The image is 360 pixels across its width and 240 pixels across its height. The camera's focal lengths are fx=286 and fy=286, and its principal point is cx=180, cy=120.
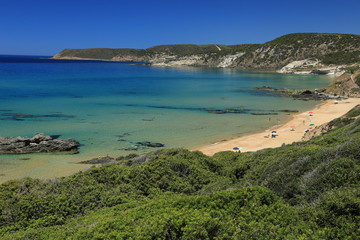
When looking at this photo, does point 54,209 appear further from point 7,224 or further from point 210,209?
point 210,209

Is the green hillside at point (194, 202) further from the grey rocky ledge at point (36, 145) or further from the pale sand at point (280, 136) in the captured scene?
the grey rocky ledge at point (36, 145)

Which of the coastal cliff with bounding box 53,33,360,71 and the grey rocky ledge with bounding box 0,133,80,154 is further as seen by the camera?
the coastal cliff with bounding box 53,33,360,71

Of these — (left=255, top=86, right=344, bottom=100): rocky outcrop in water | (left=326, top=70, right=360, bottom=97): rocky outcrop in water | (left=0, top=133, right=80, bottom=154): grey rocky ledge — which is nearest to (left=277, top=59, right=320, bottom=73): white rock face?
(left=326, top=70, right=360, bottom=97): rocky outcrop in water

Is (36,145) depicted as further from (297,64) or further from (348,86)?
(297,64)

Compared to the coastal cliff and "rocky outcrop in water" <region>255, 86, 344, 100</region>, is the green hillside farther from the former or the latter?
the coastal cliff

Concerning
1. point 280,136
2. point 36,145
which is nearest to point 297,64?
point 280,136

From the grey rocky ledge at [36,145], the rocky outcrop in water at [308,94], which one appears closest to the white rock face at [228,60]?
the rocky outcrop in water at [308,94]

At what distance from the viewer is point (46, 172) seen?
19391 mm

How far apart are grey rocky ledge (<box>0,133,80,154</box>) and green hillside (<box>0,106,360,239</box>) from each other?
12.3 m

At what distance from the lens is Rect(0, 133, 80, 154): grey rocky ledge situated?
77.0 ft

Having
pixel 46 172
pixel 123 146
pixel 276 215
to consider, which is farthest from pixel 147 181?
pixel 123 146

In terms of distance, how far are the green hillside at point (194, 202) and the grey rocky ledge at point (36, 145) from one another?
12.3 meters

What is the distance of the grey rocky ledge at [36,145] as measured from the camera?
2348 cm

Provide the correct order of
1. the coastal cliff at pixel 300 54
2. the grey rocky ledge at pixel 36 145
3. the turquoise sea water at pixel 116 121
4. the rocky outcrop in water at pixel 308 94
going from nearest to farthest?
the turquoise sea water at pixel 116 121, the grey rocky ledge at pixel 36 145, the rocky outcrop in water at pixel 308 94, the coastal cliff at pixel 300 54
